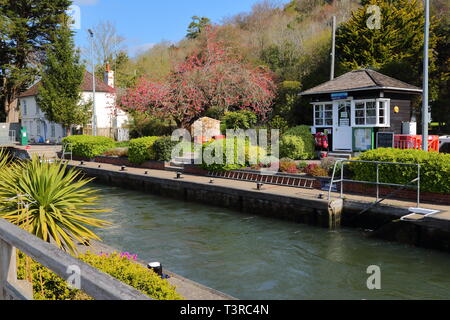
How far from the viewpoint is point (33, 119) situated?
47.2 metres

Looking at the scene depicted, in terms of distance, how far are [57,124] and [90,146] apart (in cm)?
1749

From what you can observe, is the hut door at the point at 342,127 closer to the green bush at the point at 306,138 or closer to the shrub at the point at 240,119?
the green bush at the point at 306,138

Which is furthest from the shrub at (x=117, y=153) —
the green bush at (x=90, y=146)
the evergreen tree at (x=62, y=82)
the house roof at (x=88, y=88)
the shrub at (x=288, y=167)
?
the house roof at (x=88, y=88)

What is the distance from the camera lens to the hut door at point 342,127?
21.4 meters

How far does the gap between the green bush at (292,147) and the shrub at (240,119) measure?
698 centimetres

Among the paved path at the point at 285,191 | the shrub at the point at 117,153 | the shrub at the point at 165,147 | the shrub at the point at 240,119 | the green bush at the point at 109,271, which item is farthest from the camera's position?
the shrub at the point at 240,119

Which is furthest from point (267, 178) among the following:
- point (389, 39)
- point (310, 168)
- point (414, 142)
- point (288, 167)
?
point (389, 39)

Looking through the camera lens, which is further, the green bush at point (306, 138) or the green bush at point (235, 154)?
the green bush at point (306, 138)

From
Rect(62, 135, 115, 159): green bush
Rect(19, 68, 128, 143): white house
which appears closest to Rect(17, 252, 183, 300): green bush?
Rect(62, 135, 115, 159): green bush

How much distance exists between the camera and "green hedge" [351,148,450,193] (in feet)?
38.6

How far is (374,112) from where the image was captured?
67.0 ft

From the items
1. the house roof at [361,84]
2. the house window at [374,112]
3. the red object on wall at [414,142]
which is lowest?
the red object on wall at [414,142]
